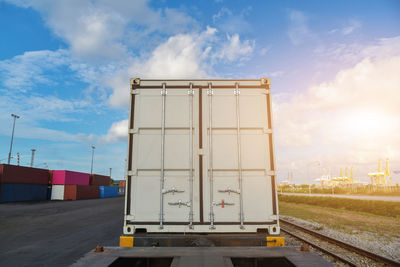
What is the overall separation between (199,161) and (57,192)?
49269 mm

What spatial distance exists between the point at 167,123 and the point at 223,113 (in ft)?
3.79

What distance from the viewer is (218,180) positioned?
4.95 meters

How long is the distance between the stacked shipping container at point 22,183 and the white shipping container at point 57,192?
3.54 feet

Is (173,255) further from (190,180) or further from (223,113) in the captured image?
(223,113)

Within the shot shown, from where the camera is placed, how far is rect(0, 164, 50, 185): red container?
3569 cm

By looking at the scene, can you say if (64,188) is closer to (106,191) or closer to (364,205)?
(106,191)

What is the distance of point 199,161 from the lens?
16.3 feet

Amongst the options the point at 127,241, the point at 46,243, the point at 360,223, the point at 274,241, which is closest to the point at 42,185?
the point at 46,243

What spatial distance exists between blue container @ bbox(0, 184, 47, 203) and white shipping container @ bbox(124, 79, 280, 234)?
4018cm

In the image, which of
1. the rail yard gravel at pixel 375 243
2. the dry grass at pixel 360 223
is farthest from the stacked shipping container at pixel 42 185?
the rail yard gravel at pixel 375 243

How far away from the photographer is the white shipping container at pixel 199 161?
485cm

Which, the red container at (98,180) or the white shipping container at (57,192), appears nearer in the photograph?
the white shipping container at (57,192)

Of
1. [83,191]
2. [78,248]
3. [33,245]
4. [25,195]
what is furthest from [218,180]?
[83,191]

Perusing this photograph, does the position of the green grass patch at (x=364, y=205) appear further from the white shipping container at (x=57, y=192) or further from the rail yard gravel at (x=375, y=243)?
the white shipping container at (x=57, y=192)
